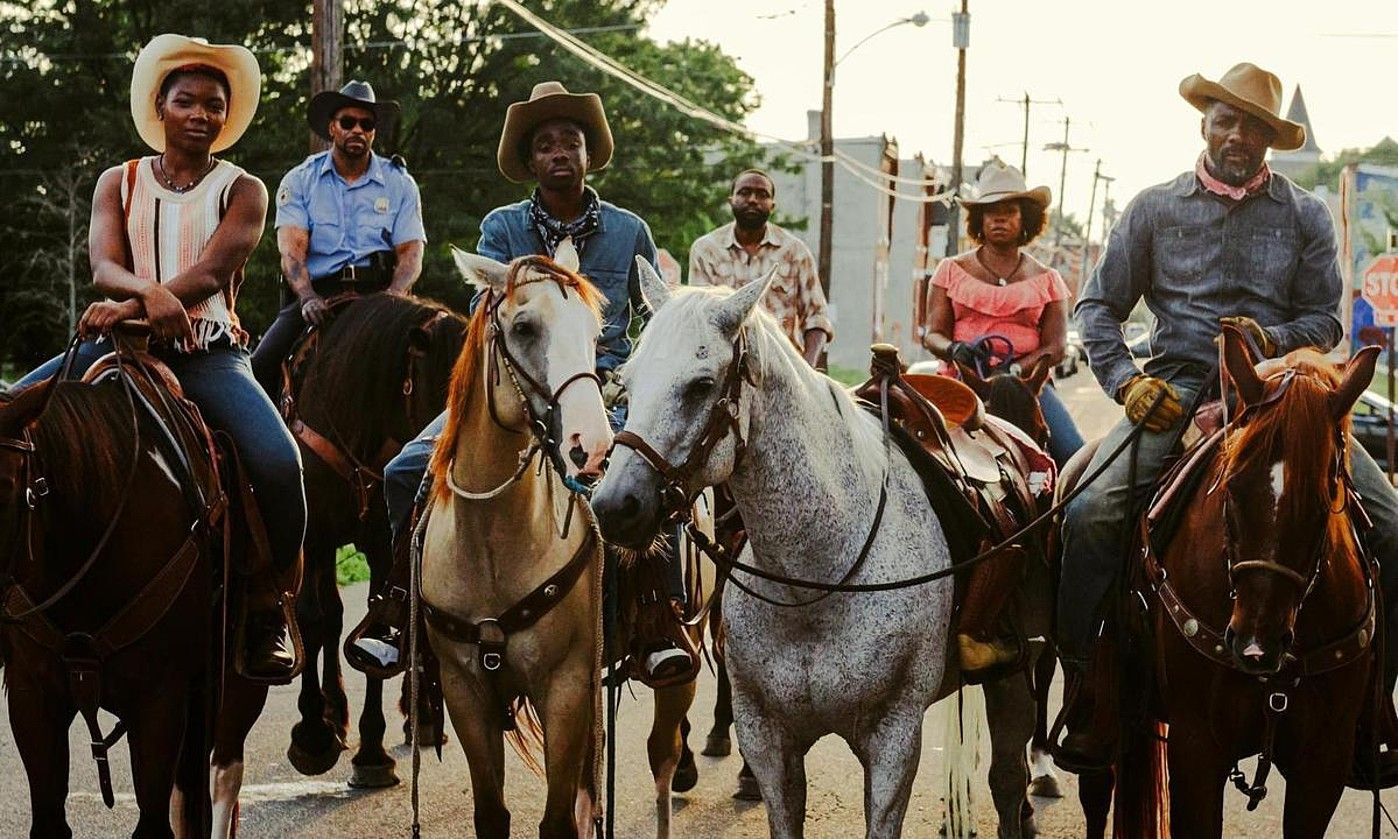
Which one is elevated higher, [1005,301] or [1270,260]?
[1270,260]

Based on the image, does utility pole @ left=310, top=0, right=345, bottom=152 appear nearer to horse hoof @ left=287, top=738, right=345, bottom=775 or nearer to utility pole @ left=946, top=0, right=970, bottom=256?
horse hoof @ left=287, top=738, right=345, bottom=775

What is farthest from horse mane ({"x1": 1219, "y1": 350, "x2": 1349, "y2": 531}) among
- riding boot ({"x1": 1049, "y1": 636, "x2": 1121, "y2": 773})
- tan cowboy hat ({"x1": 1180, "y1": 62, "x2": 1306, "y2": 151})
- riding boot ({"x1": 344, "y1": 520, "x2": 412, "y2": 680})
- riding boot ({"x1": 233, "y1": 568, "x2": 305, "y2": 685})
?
riding boot ({"x1": 233, "y1": 568, "x2": 305, "y2": 685})

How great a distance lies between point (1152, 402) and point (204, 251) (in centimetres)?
314

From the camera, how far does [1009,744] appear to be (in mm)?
6059

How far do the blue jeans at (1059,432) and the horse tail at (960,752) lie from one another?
152cm

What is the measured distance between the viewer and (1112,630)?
5129 mm

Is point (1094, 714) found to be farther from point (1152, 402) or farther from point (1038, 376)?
point (1038, 376)

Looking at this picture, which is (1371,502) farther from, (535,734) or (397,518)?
(397,518)

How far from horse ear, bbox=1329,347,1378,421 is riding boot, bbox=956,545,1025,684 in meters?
1.30

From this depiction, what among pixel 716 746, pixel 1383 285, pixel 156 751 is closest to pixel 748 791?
pixel 716 746

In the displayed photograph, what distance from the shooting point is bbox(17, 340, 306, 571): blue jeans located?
5.52m

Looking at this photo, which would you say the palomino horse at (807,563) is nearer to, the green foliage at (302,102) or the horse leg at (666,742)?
the horse leg at (666,742)

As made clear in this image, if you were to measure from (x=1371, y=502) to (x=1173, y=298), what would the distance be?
1025 mm

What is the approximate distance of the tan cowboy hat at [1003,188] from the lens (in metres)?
8.05
